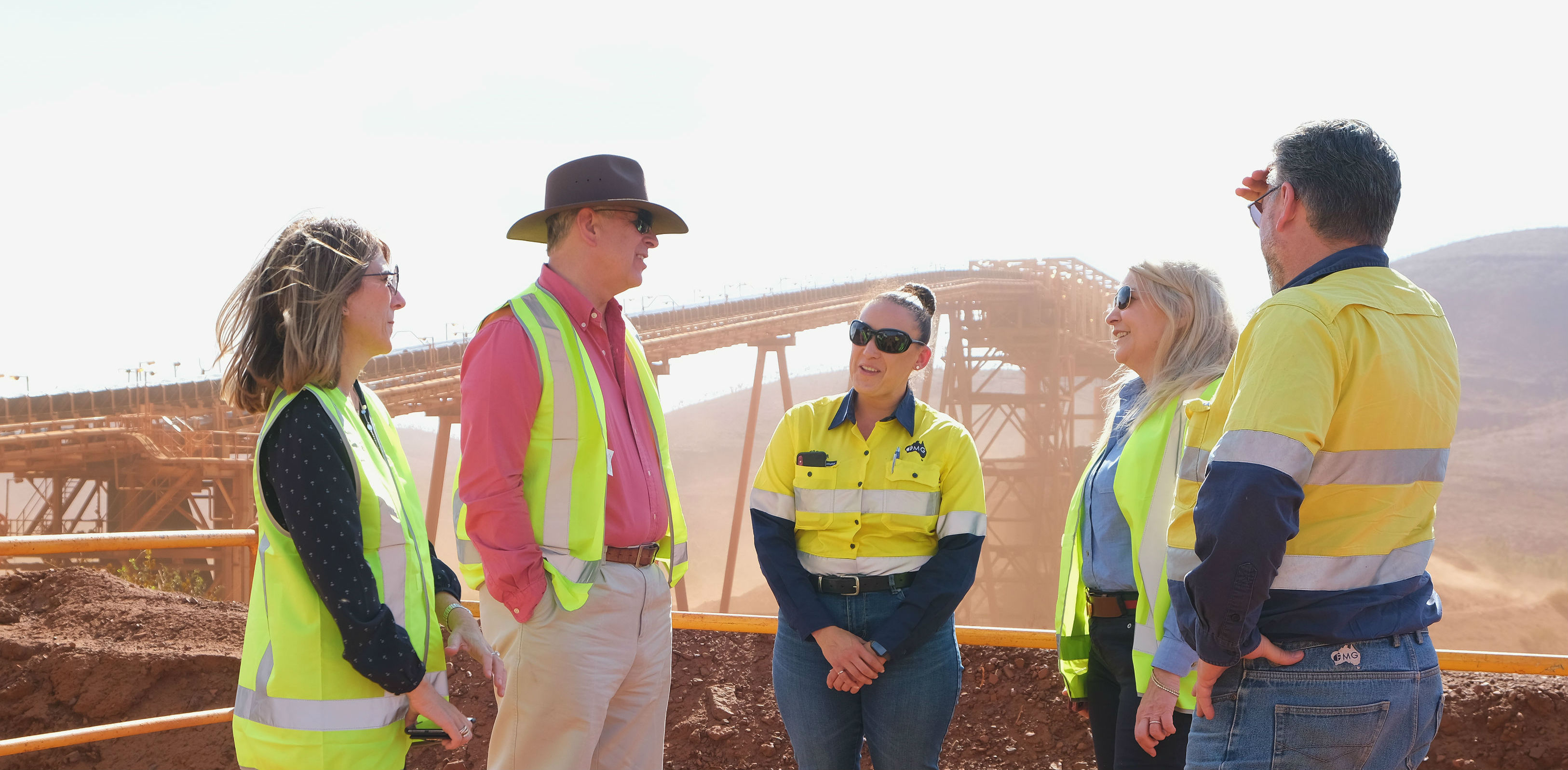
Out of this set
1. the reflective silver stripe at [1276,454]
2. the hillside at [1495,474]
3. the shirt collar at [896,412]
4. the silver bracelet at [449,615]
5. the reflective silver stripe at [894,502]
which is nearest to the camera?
the reflective silver stripe at [1276,454]

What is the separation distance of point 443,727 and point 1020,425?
18353 mm

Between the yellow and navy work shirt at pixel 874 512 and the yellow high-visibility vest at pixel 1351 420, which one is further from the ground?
the yellow high-visibility vest at pixel 1351 420

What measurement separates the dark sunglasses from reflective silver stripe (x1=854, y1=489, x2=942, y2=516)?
0.38m

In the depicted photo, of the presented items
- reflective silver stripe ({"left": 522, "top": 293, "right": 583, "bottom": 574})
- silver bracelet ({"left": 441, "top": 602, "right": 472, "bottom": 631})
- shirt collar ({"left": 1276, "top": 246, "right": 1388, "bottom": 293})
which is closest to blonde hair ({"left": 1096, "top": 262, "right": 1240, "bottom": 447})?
shirt collar ({"left": 1276, "top": 246, "right": 1388, "bottom": 293})

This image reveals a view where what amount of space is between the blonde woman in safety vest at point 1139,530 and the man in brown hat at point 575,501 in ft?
3.30

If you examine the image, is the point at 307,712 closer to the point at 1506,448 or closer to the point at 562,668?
the point at 562,668

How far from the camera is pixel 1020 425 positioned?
19.3 meters

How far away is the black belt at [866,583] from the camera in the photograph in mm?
2463

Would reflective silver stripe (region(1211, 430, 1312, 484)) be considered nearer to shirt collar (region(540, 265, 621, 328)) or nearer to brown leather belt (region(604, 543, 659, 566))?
brown leather belt (region(604, 543, 659, 566))

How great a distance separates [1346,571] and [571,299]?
1715 millimetres

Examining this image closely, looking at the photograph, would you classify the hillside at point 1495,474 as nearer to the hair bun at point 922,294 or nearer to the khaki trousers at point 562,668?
the hair bun at point 922,294

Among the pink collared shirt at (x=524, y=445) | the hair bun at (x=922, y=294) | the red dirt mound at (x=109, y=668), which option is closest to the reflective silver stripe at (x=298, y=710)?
the pink collared shirt at (x=524, y=445)

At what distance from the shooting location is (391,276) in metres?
1.99

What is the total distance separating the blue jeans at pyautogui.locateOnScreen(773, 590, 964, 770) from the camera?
2391mm
